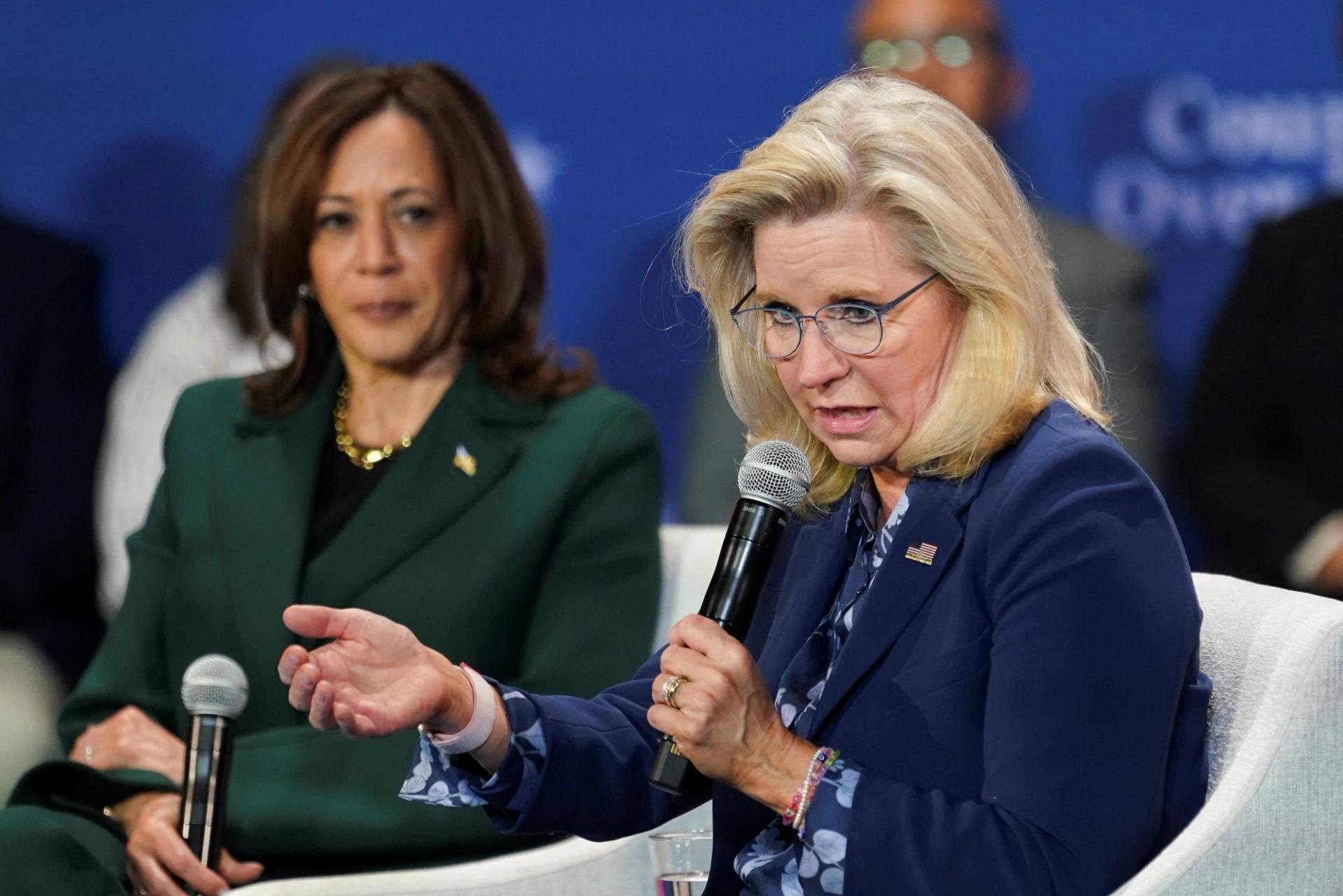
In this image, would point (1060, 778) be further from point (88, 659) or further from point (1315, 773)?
point (88, 659)

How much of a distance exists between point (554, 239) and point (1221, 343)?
5.27 ft

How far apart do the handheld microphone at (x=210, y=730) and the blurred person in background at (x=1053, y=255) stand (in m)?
1.70

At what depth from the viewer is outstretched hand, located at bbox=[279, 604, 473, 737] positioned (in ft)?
5.56

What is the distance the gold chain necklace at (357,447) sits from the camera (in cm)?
286

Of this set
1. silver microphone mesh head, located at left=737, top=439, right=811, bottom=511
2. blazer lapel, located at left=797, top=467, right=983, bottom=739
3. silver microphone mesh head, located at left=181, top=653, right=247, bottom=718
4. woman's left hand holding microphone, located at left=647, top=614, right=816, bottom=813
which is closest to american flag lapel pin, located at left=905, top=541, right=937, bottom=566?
blazer lapel, located at left=797, top=467, right=983, bottom=739

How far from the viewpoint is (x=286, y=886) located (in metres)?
2.16

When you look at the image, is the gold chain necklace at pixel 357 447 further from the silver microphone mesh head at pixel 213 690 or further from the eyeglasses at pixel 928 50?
the eyeglasses at pixel 928 50

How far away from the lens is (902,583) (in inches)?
67.2

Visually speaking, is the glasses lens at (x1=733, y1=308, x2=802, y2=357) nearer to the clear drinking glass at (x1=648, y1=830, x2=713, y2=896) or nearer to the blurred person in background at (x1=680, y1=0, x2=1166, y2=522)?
the clear drinking glass at (x1=648, y1=830, x2=713, y2=896)

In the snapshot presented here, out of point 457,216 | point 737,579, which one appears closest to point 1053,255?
point 457,216

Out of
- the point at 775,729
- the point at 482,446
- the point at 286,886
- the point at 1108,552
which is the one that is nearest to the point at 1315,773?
the point at 1108,552

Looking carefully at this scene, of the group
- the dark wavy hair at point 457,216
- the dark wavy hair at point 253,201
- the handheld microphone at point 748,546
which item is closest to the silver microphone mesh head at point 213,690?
the handheld microphone at point 748,546

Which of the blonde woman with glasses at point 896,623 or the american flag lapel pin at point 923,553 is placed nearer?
the blonde woman with glasses at point 896,623

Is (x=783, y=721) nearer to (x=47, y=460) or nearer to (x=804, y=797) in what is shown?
(x=804, y=797)
